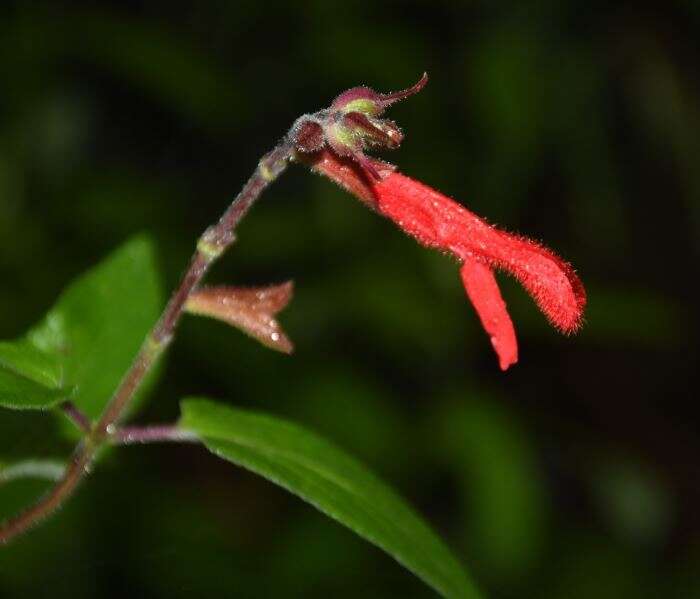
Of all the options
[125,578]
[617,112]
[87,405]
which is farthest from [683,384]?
[87,405]

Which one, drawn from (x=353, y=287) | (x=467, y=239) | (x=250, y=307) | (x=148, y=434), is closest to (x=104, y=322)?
(x=148, y=434)

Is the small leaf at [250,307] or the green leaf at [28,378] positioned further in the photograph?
the small leaf at [250,307]

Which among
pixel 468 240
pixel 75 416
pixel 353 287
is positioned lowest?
pixel 75 416

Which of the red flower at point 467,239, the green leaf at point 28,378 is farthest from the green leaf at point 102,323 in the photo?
the red flower at point 467,239

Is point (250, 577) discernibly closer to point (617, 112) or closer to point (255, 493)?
point (255, 493)

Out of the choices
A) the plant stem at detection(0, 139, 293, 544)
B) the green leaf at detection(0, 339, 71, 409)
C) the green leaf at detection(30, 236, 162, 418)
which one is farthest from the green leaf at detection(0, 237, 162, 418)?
the plant stem at detection(0, 139, 293, 544)

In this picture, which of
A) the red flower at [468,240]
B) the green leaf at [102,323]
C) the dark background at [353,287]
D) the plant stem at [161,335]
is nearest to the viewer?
the plant stem at [161,335]

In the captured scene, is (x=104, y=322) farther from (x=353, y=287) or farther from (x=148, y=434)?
(x=353, y=287)

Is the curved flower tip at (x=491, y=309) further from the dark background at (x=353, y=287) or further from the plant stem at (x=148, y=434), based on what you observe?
the dark background at (x=353, y=287)
